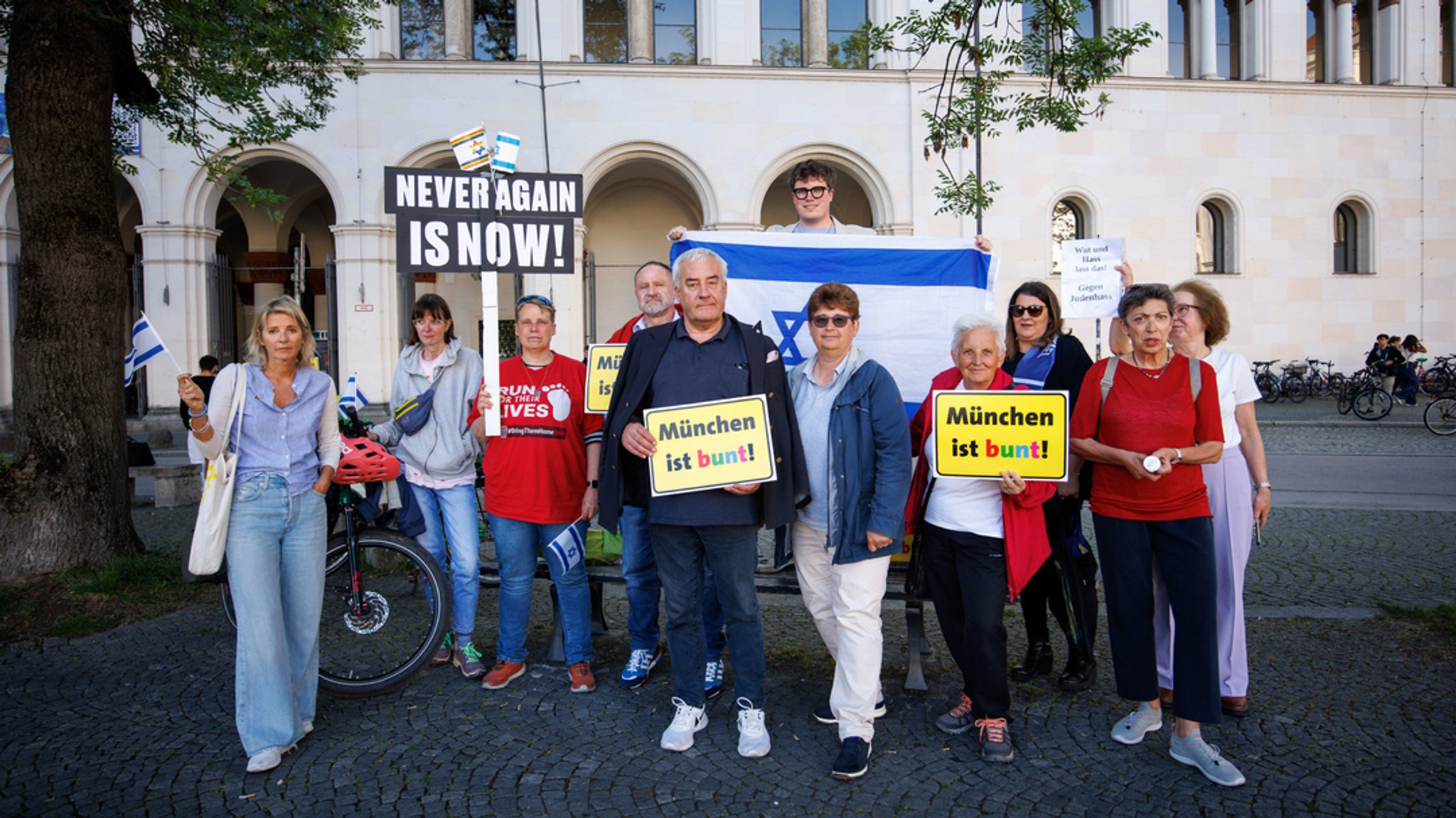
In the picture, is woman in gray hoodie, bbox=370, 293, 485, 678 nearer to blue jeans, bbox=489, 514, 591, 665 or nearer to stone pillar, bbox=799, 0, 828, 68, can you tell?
blue jeans, bbox=489, 514, 591, 665

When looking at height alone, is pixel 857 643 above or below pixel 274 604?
below

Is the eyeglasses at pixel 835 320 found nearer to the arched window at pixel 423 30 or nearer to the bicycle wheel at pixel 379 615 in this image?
the bicycle wheel at pixel 379 615

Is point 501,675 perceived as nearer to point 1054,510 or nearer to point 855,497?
point 855,497

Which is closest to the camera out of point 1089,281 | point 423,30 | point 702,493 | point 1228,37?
point 702,493

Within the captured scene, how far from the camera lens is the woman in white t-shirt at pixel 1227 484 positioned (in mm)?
3854

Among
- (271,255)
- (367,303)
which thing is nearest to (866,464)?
A: (367,303)

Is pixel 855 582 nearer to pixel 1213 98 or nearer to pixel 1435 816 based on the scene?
pixel 1435 816

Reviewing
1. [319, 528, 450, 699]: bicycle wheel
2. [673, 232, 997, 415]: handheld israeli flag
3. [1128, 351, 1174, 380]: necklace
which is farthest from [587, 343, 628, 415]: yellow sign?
[1128, 351, 1174, 380]: necklace

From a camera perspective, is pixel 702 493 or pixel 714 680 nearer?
pixel 702 493

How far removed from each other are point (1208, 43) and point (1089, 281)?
49.6 feet

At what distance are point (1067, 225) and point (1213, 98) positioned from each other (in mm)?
4571

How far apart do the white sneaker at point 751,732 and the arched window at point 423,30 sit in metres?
18.7

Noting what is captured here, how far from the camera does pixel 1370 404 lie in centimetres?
1767

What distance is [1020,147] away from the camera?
1964 cm
